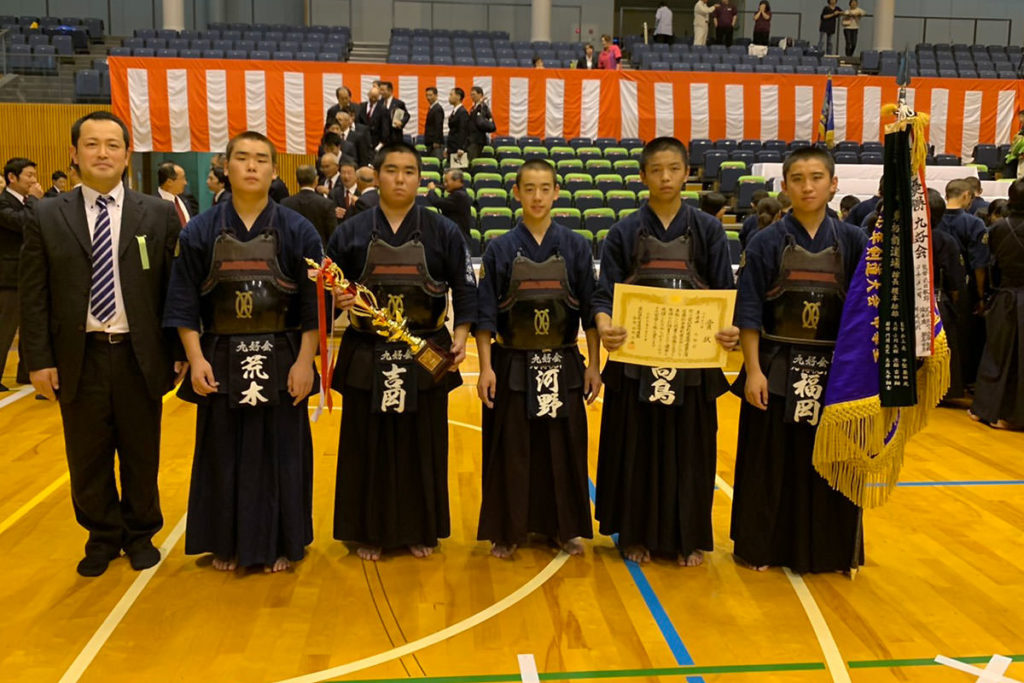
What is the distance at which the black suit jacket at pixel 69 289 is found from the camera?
352 cm

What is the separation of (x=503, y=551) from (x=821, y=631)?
137cm

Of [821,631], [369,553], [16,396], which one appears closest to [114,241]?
[369,553]

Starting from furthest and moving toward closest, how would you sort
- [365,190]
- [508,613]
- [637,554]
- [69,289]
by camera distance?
1. [365,190]
2. [637,554]
3. [69,289]
4. [508,613]

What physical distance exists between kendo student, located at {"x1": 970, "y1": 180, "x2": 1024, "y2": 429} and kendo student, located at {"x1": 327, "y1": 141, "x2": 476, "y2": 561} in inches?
173

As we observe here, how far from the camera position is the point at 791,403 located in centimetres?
361

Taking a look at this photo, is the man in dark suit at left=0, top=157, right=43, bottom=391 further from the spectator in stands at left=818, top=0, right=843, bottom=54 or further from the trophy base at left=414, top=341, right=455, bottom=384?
the spectator in stands at left=818, top=0, right=843, bottom=54

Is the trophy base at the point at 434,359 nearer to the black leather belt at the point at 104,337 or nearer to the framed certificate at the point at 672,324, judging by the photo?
the framed certificate at the point at 672,324

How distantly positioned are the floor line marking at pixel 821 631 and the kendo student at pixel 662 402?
391mm

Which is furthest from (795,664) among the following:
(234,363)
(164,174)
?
(164,174)

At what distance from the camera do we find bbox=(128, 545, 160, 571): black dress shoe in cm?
376

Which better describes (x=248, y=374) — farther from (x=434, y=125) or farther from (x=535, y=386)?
(x=434, y=125)

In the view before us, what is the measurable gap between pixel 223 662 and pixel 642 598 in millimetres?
1599

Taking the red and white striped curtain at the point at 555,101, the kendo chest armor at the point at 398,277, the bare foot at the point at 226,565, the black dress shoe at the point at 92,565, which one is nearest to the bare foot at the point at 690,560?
the kendo chest armor at the point at 398,277

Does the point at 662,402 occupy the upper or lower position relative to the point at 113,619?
upper
